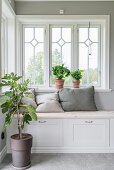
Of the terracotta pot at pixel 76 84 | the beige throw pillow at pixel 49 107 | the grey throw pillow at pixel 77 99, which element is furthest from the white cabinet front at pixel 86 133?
the terracotta pot at pixel 76 84

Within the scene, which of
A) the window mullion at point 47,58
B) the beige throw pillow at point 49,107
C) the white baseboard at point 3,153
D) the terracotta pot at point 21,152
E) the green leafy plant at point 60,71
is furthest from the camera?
the window mullion at point 47,58

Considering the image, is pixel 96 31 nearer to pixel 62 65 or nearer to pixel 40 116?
pixel 62 65

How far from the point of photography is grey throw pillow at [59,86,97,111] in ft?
11.7

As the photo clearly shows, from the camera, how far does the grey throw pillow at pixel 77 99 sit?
141 inches

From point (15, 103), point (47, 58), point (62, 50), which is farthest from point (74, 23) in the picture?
point (15, 103)

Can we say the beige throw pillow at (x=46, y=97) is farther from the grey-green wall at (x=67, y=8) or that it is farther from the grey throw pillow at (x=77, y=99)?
the grey-green wall at (x=67, y=8)

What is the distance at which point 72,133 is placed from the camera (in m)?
3.13

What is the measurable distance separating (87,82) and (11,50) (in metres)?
1.62

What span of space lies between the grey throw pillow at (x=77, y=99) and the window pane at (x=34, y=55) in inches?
25.0

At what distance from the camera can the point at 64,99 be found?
143 inches

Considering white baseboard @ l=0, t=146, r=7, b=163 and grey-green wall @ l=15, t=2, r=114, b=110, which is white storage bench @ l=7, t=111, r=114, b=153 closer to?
white baseboard @ l=0, t=146, r=7, b=163

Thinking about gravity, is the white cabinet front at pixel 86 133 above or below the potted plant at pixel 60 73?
below

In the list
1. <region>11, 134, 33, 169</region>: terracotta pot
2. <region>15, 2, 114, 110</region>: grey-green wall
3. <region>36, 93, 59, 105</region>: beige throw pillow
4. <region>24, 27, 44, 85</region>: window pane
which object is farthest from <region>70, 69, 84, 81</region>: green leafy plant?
<region>11, 134, 33, 169</region>: terracotta pot

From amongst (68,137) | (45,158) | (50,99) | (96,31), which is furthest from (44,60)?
(45,158)
